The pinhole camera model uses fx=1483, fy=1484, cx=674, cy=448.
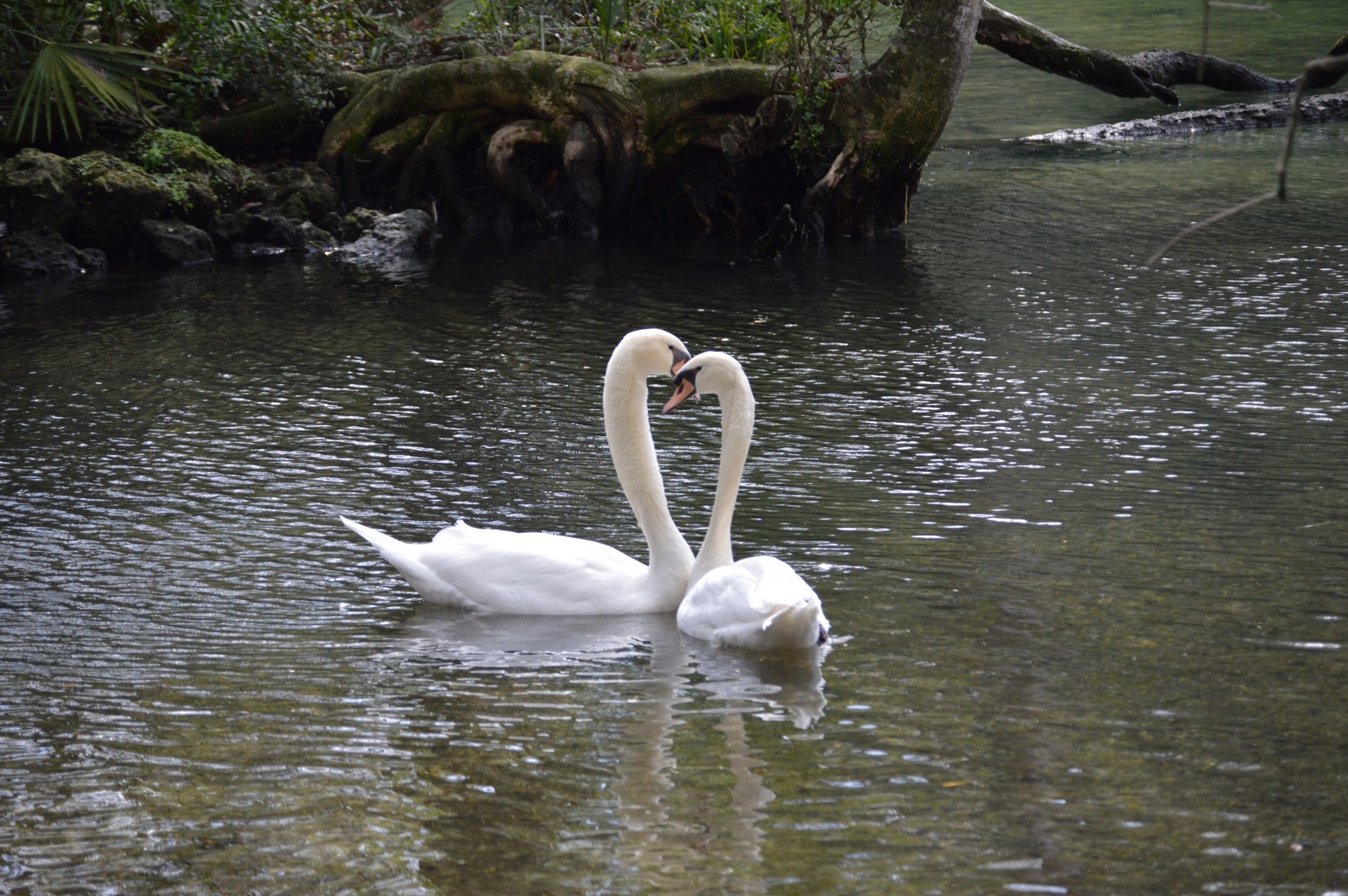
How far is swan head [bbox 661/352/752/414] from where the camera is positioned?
556 cm

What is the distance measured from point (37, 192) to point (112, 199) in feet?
2.32

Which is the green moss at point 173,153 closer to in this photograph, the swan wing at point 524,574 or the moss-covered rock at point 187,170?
the moss-covered rock at point 187,170

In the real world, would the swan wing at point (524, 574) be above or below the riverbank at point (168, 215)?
below

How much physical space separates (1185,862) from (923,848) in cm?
59

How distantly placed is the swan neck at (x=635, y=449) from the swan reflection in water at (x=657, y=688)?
37 centimetres

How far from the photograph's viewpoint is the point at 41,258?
48.2 feet

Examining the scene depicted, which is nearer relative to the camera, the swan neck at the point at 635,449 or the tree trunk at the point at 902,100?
the swan neck at the point at 635,449

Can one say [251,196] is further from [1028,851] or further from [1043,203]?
[1028,851]

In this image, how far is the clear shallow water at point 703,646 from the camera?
3.61 m

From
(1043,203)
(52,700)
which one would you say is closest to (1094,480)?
(52,700)

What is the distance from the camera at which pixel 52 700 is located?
4660 mm

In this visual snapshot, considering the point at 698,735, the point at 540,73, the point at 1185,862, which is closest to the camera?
the point at 1185,862

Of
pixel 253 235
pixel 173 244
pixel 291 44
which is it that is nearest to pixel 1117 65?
pixel 291 44

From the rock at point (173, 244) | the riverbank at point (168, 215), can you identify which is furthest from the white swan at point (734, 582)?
the rock at point (173, 244)
